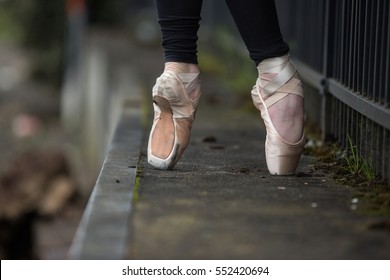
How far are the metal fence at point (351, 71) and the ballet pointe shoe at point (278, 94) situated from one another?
23cm

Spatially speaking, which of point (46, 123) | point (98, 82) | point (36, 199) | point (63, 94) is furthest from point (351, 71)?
point (63, 94)

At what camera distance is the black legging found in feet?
9.91

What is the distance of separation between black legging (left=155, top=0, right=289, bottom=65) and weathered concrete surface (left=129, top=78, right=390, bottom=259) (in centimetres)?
37

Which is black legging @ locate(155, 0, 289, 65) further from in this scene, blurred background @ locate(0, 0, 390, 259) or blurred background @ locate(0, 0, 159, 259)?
blurred background @ locate(0, 0, 159, 259)

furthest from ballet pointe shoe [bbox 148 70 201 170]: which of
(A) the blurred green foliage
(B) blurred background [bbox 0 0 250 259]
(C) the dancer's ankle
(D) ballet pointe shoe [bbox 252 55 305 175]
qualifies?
(A) the blurred green foliage

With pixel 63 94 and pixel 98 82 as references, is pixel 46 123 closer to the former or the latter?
pixel 63 94

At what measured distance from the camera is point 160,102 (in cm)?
318

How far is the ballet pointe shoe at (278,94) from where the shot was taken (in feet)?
10.1

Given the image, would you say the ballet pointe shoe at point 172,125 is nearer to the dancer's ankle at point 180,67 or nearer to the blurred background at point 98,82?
the dancer's ankle at point 180,67

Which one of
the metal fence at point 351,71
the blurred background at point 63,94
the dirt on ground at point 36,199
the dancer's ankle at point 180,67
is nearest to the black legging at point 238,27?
the dancer's ankle at point 180,67

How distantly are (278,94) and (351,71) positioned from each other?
1.70 feet
